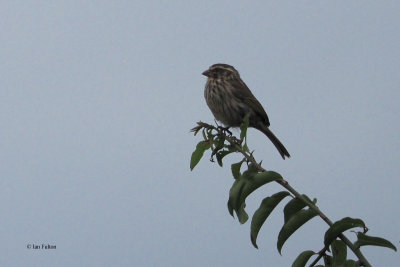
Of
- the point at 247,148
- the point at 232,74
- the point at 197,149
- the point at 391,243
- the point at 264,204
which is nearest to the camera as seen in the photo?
the point at 391,243

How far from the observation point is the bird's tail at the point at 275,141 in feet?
25.7

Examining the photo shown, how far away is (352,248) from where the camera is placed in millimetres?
2574

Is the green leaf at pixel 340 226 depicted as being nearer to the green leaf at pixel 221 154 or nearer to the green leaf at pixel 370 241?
the green leaf at pixel 370 241

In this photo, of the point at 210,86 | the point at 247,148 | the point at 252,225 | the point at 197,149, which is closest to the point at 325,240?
the point at 252,225

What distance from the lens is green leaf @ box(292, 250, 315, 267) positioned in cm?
271

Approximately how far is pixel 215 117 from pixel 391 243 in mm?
5584

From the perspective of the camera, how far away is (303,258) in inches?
107

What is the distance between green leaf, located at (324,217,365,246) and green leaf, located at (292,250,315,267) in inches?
5.6

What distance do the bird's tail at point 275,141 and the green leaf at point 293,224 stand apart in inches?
197

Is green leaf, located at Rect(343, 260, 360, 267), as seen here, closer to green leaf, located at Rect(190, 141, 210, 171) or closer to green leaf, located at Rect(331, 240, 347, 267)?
green leaf, located at Rect(331, 240, 347, 267)

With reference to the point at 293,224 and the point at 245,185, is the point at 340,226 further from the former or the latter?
the point at 245,185

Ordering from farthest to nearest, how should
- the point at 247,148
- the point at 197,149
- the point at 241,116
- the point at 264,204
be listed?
the point at 241,116 < the point at 197,149 < the point at 247,148 < the point at 264,204

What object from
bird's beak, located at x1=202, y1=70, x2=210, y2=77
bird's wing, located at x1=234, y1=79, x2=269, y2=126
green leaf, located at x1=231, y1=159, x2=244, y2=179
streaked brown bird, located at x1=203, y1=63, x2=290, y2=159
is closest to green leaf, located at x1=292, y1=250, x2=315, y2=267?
green leaf, located at x1=231, y1=159, x2=244, y2=179

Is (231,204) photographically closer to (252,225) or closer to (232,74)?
(252,225)
